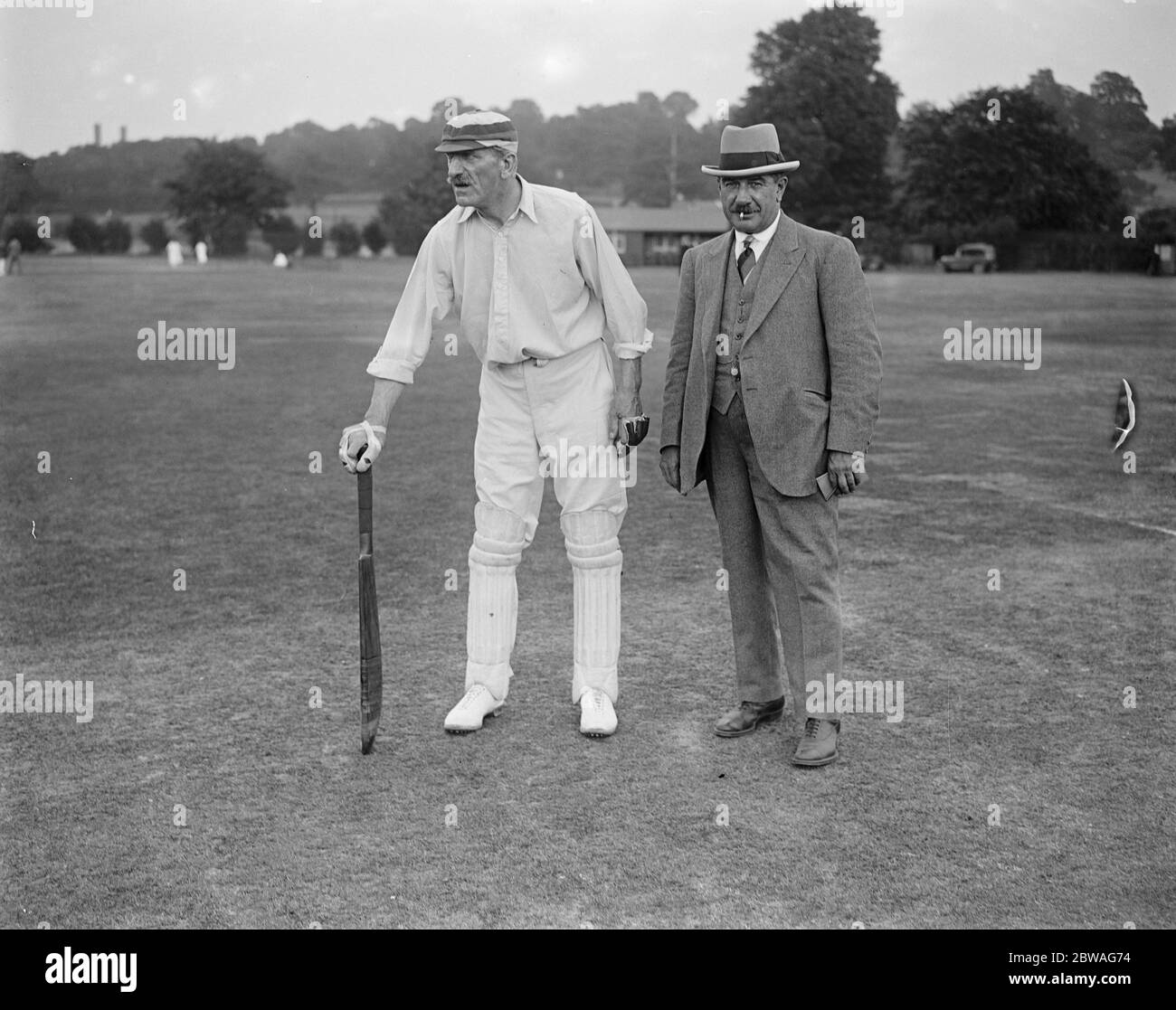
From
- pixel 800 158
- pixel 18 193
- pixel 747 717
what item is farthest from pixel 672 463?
pixel 800 158

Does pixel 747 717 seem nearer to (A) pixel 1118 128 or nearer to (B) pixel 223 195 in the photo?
(A) pixel 1118 128

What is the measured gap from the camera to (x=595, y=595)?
510 centimetres

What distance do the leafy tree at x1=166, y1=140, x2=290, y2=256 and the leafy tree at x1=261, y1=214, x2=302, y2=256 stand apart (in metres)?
0.99

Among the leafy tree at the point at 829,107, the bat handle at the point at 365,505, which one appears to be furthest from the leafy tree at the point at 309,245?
the bat handle at the point at 365,505

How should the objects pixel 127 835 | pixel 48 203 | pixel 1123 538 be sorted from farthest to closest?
pixel 48 203
pixel 1123 538
pixel 127 835

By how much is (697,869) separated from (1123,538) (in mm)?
5219

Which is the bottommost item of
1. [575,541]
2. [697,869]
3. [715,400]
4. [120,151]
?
[697,869]

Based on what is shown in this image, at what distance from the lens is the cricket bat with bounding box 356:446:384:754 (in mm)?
4793

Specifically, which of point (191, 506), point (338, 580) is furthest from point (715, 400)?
point (191, 506)

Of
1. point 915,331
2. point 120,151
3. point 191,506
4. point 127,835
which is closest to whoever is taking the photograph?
point 127,835

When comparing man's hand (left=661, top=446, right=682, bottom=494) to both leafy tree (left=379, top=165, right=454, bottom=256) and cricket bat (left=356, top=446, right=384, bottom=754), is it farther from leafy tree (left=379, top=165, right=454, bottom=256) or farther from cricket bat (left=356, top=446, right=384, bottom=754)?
leafy tree (left=379, top=165, right=454, bottom=256)

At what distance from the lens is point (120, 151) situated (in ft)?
231

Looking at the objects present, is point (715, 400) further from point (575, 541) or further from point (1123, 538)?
point (1123, 538)

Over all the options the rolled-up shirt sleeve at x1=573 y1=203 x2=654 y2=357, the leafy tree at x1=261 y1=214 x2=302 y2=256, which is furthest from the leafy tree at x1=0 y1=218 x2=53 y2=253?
the rolled-up shirt sleeve at x1=573 y1=203 x2=654 y2=357
